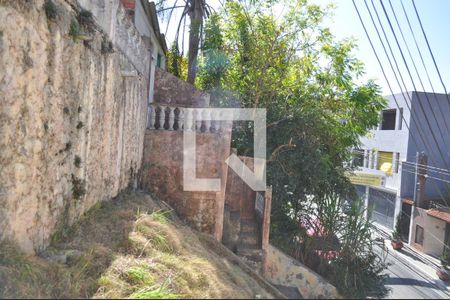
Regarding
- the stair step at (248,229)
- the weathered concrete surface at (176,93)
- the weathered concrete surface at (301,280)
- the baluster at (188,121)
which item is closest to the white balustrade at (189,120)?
the baluster at (188,121)

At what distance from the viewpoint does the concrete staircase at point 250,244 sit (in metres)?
6.91

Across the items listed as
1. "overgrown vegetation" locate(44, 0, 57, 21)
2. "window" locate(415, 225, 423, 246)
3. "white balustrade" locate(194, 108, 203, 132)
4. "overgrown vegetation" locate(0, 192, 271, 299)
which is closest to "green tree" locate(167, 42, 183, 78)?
"white balustrade" locate(194, 108, 203, 132)

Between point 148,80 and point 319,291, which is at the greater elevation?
point 148,80

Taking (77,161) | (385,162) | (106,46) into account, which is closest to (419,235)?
(385,162)

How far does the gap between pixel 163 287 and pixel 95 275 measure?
66 cm

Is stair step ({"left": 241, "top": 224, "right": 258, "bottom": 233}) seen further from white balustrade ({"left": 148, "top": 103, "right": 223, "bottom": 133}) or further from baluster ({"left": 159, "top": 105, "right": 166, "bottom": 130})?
baluster ({"left": 159, "top": 105, "right": 166, "bottom": 130})

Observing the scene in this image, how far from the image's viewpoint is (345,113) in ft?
40.9

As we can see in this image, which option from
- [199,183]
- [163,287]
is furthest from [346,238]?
[163,287]

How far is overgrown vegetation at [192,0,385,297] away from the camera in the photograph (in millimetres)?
9969

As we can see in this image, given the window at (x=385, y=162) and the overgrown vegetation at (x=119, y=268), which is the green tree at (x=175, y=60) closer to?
the window at (x=385, y=162)

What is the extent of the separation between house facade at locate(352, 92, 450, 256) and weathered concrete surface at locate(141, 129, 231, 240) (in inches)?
407

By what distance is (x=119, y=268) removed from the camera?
3533 millimetres

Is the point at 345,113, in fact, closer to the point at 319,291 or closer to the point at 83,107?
the point at 83,107

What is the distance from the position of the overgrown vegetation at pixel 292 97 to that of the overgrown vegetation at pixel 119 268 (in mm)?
4575
